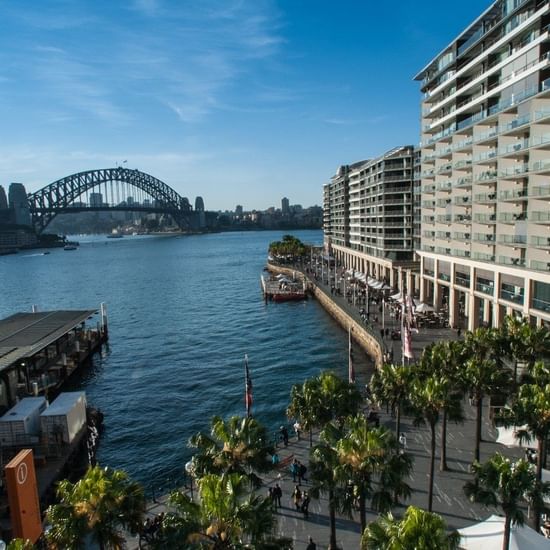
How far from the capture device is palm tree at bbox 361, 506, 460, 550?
541 inches

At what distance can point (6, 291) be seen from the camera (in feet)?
493

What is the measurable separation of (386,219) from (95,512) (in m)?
96.8

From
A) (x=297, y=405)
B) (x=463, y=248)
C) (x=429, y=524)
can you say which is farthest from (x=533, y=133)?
(x=429, y=524)

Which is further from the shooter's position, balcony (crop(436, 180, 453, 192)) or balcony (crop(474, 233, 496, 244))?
balcony (crop(436, 180, 453, 192))

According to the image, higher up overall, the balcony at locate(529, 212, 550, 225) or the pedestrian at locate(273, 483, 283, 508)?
the balcony at locate(529, 212, 550, 225)

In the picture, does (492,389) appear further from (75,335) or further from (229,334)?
(75,335)

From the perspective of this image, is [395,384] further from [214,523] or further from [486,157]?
[486,157]

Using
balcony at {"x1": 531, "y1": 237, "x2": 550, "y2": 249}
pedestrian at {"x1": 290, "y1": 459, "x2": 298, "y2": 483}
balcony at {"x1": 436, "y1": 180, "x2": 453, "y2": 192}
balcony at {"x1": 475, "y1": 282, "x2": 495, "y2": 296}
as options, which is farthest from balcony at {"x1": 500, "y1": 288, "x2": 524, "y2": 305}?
pedestrian at {"x1": 290, "y1": 459, "x2": 298, "y2": 483}

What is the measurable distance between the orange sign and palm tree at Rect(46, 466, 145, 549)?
8.43 m

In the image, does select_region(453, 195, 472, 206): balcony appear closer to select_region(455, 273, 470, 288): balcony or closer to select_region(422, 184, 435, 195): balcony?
select_region(455, 273, 470, 288): balcony

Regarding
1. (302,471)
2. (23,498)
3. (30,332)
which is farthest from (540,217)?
→ (30,332)

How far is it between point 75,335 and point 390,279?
59767 mm

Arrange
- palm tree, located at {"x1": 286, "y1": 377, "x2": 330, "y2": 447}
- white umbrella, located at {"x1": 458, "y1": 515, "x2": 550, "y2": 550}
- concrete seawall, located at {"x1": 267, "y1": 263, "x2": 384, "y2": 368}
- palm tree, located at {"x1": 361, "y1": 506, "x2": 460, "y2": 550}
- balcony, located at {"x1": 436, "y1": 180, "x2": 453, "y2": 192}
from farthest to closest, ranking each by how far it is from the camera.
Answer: balcony, located at {"x1": 436, "y1": 180, "x2": 453, "y2": 192} → concrete seawall, located at {"x1": 267, "y1": 263, "x2": 384, "y2": 368} → palm tree, located at {"x1": 286, "y1": 377, "x2": 330, "y2": 447} → white umbrella, located at {"x1": 458, "y1": 515, "x2": 550, "y2": 550} → palm tree, located at {"x1": 361, "y1": 506, "x2": 460, "y2": 550}

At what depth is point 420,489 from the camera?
28.3m
